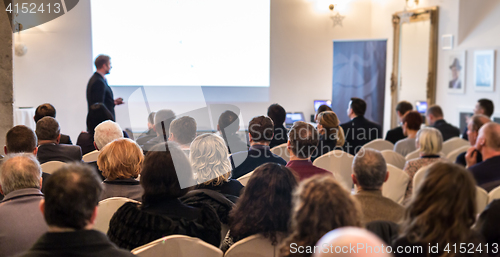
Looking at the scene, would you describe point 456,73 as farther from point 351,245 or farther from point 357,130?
point 351,245

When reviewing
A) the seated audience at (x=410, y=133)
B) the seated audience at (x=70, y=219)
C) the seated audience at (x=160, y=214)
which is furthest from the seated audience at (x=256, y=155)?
the seated audience at (x=70, y=219)

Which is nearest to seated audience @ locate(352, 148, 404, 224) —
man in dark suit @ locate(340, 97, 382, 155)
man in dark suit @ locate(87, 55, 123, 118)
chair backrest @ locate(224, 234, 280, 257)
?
chair backrest @ locate(224, 234, 280, 257)

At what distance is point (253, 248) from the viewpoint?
178cm

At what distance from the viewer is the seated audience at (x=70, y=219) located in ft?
4.13

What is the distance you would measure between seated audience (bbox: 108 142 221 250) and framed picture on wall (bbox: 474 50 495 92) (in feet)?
20.0

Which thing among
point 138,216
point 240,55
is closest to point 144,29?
point 240,55

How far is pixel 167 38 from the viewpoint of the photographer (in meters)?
7.28

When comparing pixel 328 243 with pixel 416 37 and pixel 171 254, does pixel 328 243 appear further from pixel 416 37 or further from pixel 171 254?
pixel 416 37

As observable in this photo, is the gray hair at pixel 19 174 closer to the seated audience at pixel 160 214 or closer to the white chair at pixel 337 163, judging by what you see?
the seated audience at pixel 160 214

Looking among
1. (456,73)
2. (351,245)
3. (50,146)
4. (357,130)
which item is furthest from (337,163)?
(456,73)

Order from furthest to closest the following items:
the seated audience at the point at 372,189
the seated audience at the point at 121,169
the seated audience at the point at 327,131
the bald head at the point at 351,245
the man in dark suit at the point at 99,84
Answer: the man in dark suit at the point at 99,84, the seated audience at the point at 327,131, the seated audience at the point at 121,169, the seated audience at the point at 372,189, the bald head at the point at 351,245

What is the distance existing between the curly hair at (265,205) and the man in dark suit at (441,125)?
163 inches

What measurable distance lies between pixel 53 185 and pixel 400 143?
12.7 ft

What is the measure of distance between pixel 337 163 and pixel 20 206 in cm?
264
